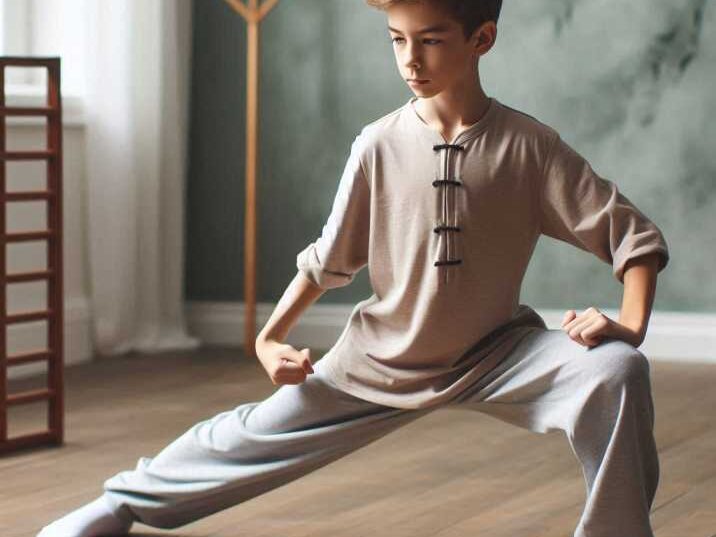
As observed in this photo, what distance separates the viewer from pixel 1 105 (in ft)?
10.5

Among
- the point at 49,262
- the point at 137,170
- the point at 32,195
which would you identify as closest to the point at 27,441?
the point at 49,262

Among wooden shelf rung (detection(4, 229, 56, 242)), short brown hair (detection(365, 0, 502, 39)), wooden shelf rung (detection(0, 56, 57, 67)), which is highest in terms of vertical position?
short brown hair (detection(365, 0, 502, 39))

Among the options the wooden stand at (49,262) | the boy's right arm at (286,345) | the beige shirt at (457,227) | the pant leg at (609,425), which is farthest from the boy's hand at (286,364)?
the wooden stand at (49,262)

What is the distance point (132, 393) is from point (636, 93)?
1.97 metres

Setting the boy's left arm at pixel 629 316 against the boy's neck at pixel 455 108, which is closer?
the boy's left arm at pixel 629 316

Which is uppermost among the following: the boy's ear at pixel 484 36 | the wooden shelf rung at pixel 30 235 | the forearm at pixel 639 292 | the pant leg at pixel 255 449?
the boy's ear at pixel 484 36

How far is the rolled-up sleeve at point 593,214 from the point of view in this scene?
6.26 ft

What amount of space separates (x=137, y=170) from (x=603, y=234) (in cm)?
315

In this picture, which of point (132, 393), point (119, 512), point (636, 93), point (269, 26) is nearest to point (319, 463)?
point (119, 512)

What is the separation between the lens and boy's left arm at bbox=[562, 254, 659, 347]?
1851mm

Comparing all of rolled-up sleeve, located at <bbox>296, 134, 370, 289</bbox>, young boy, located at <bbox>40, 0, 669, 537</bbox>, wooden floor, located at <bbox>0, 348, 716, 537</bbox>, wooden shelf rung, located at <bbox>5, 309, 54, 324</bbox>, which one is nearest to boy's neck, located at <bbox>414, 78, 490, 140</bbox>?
young boy, located at <bbox>40, 0, 669, 537</bbox>

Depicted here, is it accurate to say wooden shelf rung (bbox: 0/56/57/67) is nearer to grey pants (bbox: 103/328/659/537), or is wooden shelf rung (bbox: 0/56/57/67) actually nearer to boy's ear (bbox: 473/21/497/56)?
grey pants (bbox: 103/328/659/537)

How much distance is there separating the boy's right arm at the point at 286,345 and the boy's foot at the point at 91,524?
1.37 feet

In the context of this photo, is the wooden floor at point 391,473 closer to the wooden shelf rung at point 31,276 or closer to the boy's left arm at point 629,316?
the wooden shelf rung at point 31,276
